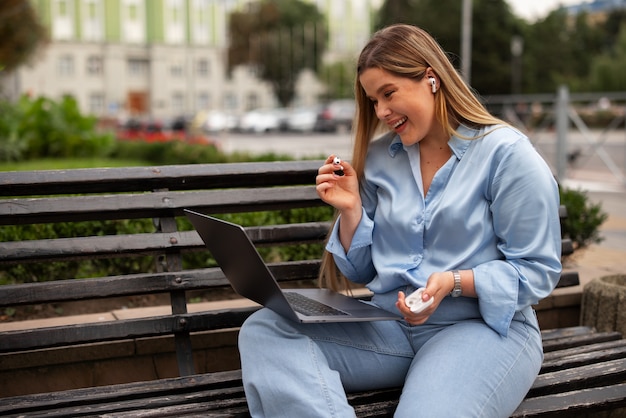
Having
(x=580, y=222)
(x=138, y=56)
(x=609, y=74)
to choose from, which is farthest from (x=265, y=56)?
(x=580, y=222)

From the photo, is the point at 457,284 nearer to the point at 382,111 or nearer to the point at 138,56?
the point at 382,111

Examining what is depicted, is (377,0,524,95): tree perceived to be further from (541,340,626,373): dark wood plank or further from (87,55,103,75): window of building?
(541,340,626,373): dark wood plank

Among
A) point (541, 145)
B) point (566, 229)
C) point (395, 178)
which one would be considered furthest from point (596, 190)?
point (395, 178)

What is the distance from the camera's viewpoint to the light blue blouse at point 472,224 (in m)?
2.61

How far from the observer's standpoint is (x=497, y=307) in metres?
2.59

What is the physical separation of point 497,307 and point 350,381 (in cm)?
52

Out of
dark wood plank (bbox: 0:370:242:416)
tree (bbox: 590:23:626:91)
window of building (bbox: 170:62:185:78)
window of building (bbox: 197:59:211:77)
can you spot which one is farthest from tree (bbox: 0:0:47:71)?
window of building (bbox: 197:59:211:77)

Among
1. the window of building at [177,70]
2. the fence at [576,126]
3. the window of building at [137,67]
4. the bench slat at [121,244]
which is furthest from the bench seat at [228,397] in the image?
the window of building at [177,70]

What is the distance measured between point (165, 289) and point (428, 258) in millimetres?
1012

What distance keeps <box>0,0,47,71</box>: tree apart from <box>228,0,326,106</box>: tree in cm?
4004

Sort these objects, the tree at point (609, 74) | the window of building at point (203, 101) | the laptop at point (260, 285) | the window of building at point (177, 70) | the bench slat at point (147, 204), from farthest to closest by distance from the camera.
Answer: the window of building at point (203, 101), the window of building at point (177, 70), the tree at point (609, 74), the bench slat at point (147, 204), the laptop at point (260, 285)

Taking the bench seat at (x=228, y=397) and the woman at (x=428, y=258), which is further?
the bench seat at (x=228, y=397)

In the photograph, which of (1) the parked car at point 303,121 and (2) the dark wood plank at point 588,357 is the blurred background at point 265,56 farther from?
(2) the dark wood plank at point 588,357

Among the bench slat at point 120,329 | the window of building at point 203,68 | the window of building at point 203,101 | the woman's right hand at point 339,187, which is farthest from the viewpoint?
the window of building at point 203,101
